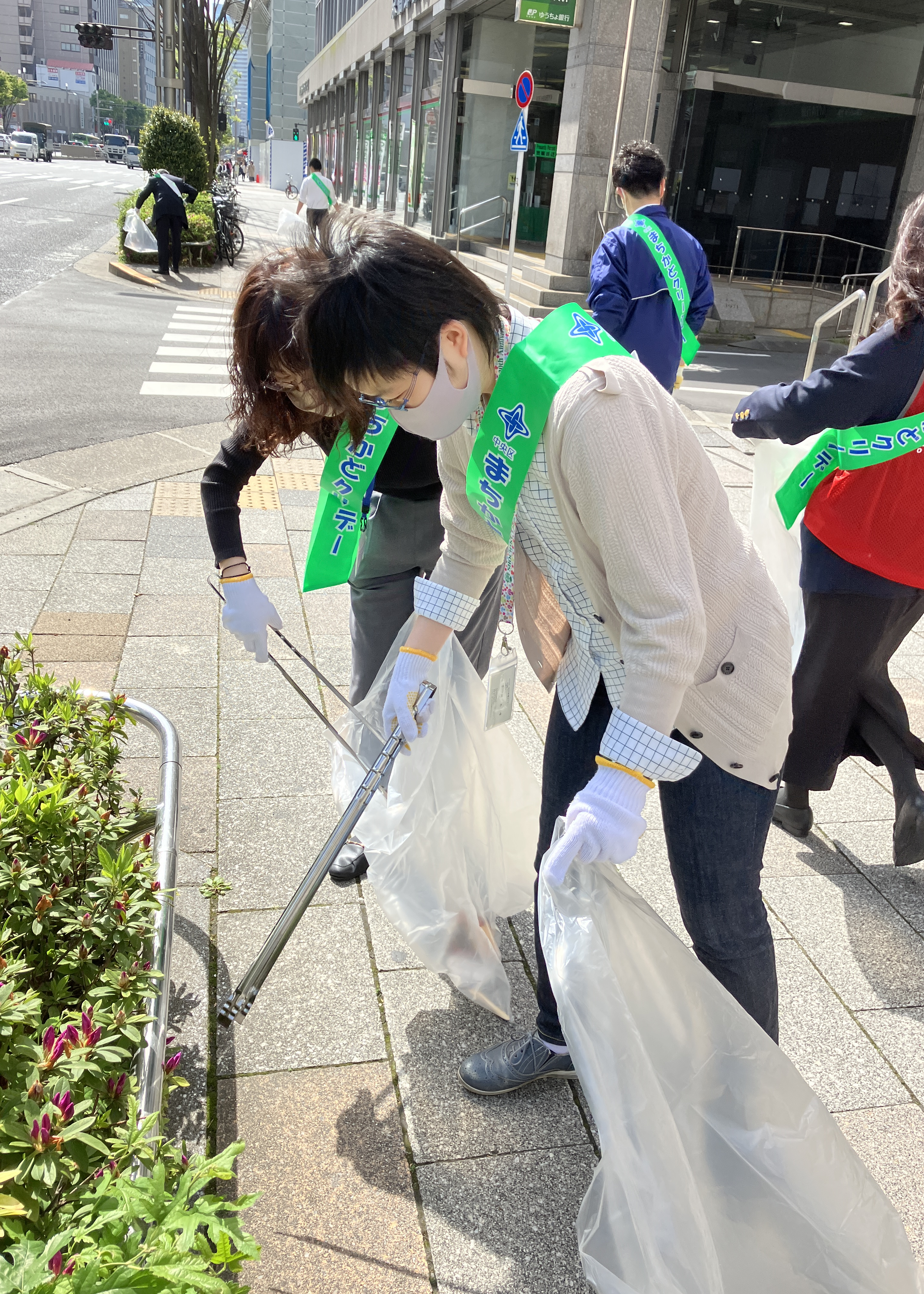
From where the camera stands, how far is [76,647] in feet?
12.3

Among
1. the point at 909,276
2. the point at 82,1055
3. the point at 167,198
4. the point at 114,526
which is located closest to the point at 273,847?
the point at 82,1055

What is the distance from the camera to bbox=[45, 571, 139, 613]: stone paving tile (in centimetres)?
414

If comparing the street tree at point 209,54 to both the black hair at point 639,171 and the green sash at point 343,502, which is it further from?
the green sash at point 343,502

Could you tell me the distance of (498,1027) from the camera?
2.22 m

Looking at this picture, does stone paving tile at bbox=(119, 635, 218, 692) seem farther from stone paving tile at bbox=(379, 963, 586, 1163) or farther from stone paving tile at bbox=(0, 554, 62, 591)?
stone paving tile at bbox=(379, 963, 586, 1163)

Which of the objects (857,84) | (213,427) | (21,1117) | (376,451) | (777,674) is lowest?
(213,427)

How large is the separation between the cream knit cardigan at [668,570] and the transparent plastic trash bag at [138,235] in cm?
1450

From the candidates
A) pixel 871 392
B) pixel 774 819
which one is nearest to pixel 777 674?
pixel 871 392

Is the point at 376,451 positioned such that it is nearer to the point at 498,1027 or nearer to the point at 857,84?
the point at 498,1027

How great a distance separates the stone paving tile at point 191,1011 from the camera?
1869 millimetres

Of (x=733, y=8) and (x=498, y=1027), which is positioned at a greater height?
(x=733, y=8)

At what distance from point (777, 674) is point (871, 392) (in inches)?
42.5

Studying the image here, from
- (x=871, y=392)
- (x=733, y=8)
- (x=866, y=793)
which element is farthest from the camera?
(x=733, y=8)

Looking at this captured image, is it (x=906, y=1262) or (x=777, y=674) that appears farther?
(x=777, y=674)
